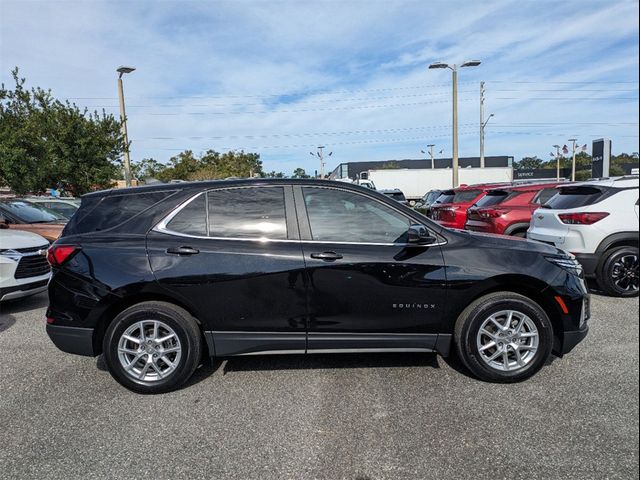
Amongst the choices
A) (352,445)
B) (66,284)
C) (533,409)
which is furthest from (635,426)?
(66,284)

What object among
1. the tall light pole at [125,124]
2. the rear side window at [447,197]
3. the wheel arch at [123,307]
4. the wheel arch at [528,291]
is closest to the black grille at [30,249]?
the wheel arch at [123,307]

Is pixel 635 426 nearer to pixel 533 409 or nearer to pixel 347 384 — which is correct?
pixel 533 409

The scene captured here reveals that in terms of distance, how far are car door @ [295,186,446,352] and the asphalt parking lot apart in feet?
1.35

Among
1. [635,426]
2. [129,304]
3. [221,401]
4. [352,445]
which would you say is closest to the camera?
[635,426]

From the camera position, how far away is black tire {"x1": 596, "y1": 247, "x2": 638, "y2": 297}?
237 inches

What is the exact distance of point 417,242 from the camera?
363cm

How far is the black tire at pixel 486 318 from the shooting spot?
143 inches

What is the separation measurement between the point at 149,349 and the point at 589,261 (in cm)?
568

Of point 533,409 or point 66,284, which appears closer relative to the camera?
point 533,409

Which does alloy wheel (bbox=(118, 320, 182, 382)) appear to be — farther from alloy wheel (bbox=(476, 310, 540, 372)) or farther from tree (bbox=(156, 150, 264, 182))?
tree (bbox=(156, 150, 264, 182))

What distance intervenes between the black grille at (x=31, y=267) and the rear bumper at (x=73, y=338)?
309 cm

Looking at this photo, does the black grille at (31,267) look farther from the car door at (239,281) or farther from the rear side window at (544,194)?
the rear side window at (544,194)

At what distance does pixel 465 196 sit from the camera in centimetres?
1165

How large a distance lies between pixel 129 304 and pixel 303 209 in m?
1.66
